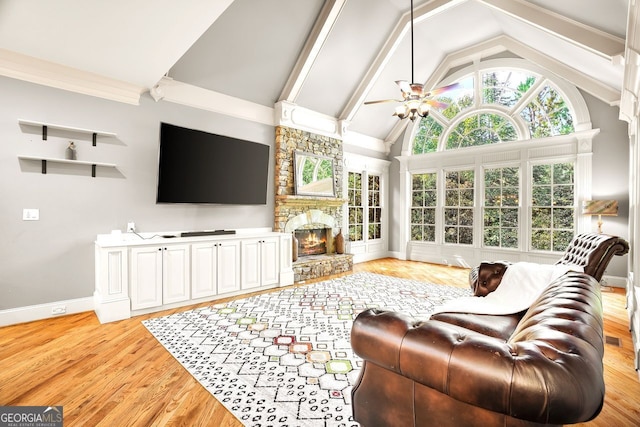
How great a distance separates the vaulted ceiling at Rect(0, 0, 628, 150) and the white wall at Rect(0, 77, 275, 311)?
22 centimetres

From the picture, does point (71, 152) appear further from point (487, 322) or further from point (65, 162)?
point (487, 322)

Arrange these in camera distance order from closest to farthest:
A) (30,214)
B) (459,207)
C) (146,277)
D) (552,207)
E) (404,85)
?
(30,214)
(146,277)
(404,85)
(552,207)
(459,207)

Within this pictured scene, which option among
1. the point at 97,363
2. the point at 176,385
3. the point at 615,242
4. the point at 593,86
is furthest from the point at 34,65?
the point at 593,86

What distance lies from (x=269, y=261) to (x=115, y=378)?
2.80 meters

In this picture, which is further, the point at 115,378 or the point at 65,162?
the point at 65,162

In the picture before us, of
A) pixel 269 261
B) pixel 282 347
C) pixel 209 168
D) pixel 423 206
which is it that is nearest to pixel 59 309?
pixel 209 168

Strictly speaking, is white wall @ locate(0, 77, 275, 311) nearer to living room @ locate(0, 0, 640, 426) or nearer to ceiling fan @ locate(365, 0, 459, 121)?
living room @ locate(0, 0, 640, 426)

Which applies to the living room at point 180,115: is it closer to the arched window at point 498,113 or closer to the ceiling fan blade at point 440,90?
the arched window at point 498,113

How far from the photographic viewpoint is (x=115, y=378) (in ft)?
7.56

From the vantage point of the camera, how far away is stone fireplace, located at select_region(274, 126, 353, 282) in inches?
221

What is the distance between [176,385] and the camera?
7.24ft

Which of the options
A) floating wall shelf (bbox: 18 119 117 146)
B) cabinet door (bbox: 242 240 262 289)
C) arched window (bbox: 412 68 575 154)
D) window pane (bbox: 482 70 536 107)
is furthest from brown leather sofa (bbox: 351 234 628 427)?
window pane (bbox: 482 70 536 107)

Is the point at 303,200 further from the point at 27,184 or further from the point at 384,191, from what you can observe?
the point at 27,184

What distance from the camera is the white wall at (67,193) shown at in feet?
11.0
